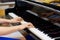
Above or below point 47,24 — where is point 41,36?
below

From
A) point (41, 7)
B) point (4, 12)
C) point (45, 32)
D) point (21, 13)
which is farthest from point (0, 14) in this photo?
point (45, 32)

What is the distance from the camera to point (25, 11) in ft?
8.05

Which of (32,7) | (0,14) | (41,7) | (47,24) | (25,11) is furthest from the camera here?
(0,14)

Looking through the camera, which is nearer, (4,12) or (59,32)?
(59,32)

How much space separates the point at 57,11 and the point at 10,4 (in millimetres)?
1857

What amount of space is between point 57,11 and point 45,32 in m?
0.25

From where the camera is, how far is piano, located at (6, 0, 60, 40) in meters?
1.57

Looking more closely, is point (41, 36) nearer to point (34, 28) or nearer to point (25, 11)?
point (34, 28)

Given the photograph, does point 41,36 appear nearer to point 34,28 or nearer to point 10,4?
point 34,28

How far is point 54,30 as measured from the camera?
1637 mm

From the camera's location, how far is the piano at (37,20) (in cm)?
157

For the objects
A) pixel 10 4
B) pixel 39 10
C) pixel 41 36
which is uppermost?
pixel 10 4

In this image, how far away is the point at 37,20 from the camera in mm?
2047

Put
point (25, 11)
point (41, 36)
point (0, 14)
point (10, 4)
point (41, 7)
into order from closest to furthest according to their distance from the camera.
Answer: point (41, 36), point (41, 7), point (25, 11), point (0, 14), point (10, 4)
